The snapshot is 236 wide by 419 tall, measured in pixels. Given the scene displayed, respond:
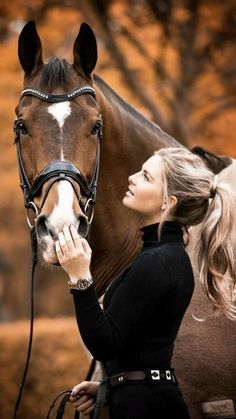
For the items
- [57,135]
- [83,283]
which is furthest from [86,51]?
[83,283]

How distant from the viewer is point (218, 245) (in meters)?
3.41

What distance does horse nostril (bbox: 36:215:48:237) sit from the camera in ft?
11.7

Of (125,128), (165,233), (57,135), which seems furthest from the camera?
→ (125,128)

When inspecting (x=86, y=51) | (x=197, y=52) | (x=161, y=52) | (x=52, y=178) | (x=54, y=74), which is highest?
(x=161, y=52)

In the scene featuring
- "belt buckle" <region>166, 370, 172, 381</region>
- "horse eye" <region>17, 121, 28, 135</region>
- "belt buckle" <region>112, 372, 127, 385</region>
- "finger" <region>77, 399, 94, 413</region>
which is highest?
"horse eye" <region>17, 121, 28, 135</region>

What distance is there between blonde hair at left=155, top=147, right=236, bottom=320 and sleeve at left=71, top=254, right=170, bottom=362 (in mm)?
353

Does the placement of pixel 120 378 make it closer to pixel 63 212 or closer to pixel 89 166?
pixel 63 212

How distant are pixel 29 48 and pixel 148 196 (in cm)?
147

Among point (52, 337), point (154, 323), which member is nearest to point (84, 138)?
point (154, 323)

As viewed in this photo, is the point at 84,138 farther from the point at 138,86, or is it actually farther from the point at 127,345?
the point at 138,86

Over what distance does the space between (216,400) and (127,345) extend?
1042 millimetres

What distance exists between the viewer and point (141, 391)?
308 cm

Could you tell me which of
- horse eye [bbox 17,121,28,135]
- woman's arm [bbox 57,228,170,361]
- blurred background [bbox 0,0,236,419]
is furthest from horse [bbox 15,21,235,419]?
blurred background [bbox 0,0,236,419]

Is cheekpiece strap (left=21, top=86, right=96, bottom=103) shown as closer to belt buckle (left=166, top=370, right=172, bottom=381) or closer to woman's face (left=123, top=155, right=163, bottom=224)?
woman's face (left=123, top=155, right=163, bottom=224)
